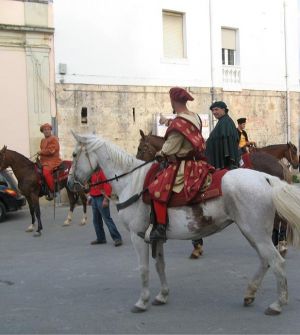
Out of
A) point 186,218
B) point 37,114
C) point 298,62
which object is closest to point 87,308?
point 186,218

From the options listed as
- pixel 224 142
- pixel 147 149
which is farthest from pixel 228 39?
pixel 224 142

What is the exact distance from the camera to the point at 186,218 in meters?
5.21

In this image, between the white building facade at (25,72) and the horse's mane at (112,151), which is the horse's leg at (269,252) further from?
the white building facade at (25,72)

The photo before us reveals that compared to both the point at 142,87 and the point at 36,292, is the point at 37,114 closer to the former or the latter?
the point at 142,87

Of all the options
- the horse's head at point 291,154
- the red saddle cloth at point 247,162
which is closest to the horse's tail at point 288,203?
the red saddle cloth at point 247,162

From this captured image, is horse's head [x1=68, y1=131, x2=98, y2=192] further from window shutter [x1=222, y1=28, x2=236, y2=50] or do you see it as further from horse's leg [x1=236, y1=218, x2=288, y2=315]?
window shutter [x1=222, y1=28, x2=236, y2=50]

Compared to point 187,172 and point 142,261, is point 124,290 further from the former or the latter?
point 187,172

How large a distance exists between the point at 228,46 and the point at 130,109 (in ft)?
18.1

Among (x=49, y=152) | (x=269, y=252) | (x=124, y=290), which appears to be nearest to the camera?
(x=269, y=252)

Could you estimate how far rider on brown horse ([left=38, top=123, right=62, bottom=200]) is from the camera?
11.4 m

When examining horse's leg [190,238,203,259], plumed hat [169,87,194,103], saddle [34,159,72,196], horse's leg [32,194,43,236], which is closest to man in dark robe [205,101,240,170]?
horse's leg [190,238,203,259]

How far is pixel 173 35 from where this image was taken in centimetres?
1848

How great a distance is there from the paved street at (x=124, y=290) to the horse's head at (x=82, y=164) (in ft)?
4.49

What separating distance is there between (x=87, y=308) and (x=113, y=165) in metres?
1.61
